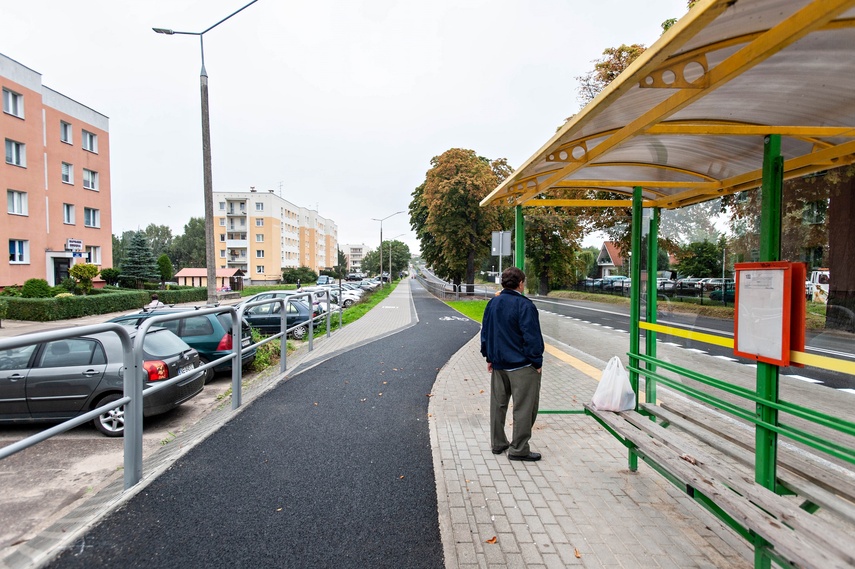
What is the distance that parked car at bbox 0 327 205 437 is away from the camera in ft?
16.3

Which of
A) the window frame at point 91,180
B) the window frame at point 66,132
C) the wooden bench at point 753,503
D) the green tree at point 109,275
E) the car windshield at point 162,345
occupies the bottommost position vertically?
the wooden bench at point 753,503

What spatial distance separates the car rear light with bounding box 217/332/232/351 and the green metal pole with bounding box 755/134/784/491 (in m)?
8.25

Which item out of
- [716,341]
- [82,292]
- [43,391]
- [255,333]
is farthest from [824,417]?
[82,292]

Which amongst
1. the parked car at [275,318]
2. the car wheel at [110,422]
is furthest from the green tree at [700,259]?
the parked car at [275,318]

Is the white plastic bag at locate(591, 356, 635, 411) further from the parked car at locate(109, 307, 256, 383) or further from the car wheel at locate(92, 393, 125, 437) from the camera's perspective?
the parked car at locate(109, 307, 256, 383)

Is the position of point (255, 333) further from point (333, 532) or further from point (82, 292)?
point (82, 292)

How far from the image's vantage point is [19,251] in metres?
27.6

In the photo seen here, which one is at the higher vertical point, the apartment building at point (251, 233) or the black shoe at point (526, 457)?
the apartment building at point (251, 233)

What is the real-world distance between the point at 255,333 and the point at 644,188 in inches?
322

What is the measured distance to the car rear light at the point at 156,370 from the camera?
5879 mm

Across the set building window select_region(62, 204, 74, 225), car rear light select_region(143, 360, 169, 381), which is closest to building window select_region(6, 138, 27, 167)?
building window select_region(62, 204, 74, 225)

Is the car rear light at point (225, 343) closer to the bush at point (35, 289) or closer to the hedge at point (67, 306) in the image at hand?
the hedge at point (67, 306)

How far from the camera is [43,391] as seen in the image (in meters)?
5.08

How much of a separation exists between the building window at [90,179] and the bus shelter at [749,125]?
38.7 meters
